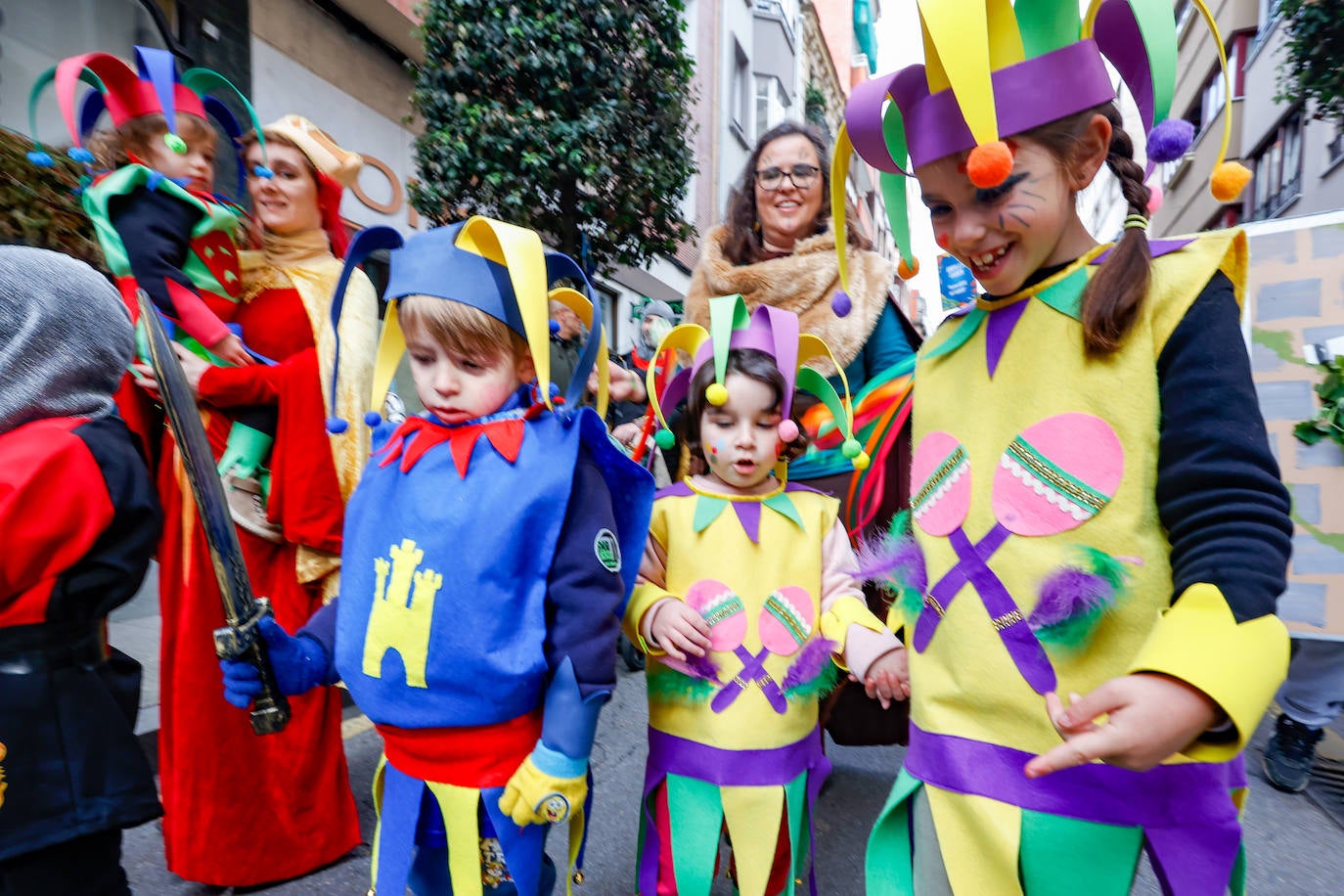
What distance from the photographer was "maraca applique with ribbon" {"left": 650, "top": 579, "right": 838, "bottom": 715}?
5.72ft

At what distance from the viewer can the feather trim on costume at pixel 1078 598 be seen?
37.5 inches

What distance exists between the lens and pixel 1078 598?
967mm

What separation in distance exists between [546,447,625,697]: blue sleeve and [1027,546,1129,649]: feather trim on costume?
2.41ft

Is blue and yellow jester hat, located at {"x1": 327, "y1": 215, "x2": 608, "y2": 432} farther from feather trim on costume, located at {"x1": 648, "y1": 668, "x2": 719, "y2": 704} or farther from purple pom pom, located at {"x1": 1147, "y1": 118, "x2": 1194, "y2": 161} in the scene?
purple pom pom, located at {"x1": 1147, "y1": 118, "x2": 1194, "y2": 161}

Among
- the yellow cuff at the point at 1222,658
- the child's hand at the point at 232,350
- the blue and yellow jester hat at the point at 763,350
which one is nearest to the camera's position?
the yellow cuff at the point at 1222,658

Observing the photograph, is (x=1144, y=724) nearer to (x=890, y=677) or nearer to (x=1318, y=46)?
(x=890, y=677)

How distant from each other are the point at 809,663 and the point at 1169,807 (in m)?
0.83

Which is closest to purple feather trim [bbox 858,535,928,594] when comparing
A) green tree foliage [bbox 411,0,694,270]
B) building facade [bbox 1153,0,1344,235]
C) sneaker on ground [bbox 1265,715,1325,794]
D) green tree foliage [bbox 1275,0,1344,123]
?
sneaker on ground [bbox 1265,715,1325,794]

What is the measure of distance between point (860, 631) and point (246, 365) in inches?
73.3

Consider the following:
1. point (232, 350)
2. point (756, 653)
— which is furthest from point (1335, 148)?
point (232, 350)

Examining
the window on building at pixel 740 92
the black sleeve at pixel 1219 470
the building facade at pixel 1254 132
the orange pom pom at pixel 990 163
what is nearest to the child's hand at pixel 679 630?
the black sleeve at pixel 1219 470

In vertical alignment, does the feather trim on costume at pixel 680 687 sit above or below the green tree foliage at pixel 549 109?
below

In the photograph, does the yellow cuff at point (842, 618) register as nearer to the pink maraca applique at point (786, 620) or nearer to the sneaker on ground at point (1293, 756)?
the pink maraca applique at point (786, 620)

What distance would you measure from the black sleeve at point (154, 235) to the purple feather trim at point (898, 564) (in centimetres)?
192
